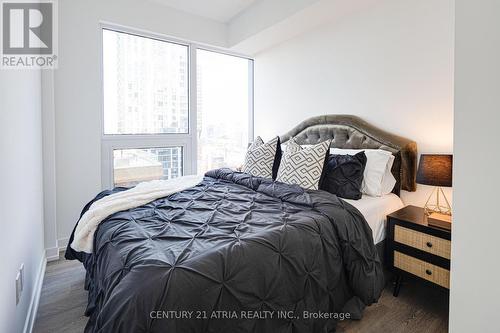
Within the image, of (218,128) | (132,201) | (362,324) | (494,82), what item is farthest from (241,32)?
(362,324)

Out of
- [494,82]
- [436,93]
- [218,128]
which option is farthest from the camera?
[218,128]

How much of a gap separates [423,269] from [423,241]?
19 cm

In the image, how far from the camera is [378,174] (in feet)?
7.91

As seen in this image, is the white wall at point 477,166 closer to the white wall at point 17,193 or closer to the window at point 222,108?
the white wall at point 17,193

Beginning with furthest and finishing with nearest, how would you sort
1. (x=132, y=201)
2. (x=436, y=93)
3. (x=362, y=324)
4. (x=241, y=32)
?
(x=241, y=32) < (x=436, y=93) < (x=132, y=201) < (x=362, y=324)

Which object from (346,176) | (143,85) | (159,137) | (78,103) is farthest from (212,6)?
(346,176)

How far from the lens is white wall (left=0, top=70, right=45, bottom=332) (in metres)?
1.27

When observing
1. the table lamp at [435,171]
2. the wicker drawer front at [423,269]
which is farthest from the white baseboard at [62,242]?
the table lamp at [435,171]

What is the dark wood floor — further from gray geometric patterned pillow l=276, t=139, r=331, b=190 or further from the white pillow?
gray geometric patterned pillow l=276, t=139, r=331, b=190

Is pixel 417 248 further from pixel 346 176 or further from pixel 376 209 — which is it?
pixel 346 176

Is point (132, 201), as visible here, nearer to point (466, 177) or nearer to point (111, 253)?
point (111, 253)

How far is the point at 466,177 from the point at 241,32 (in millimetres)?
3151

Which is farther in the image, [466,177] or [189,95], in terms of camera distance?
[189,95]

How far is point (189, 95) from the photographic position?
3.86 m
